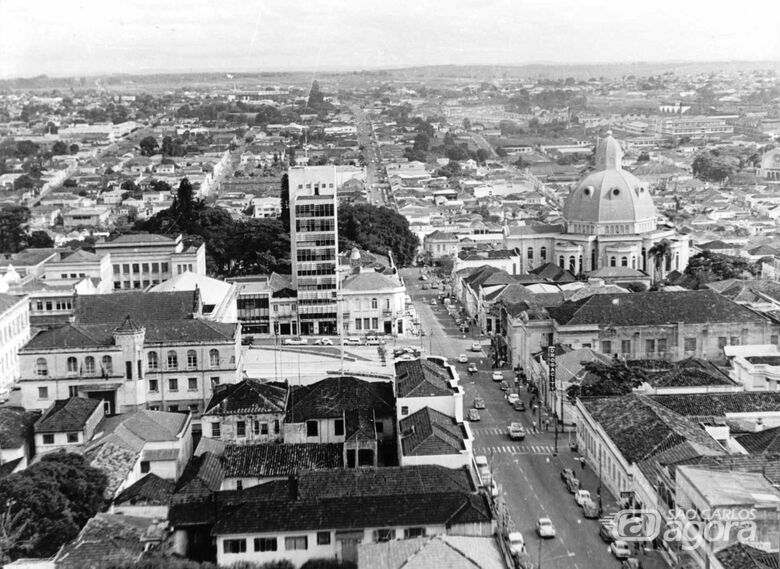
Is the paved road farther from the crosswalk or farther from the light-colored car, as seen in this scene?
the light-colored car

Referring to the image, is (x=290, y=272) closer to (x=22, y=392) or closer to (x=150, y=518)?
(x=22, y=392)

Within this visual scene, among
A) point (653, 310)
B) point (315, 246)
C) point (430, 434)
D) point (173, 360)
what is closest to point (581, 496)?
point (430, 434)

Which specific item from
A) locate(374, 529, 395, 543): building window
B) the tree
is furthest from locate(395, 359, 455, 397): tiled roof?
the tree

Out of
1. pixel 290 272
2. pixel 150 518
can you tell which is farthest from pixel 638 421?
pixel 290 272

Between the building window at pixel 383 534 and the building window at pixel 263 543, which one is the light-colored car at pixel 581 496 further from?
the building window at pixel 263 543

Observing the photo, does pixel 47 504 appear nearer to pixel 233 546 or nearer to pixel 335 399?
pixel 233 546

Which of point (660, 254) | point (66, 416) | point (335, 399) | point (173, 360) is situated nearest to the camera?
point (66, 416)
